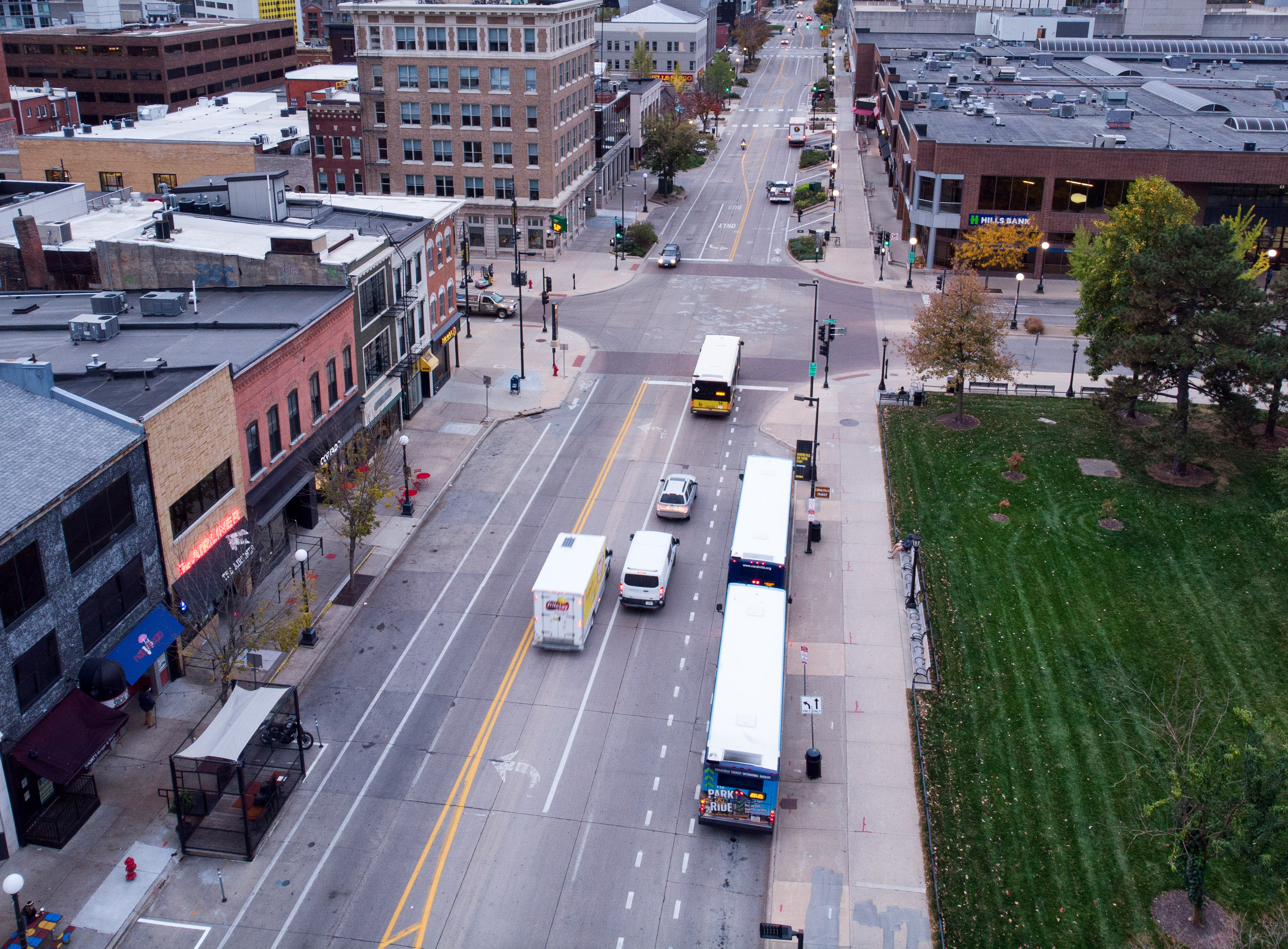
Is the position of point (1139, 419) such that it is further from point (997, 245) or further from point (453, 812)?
point (453, 812)

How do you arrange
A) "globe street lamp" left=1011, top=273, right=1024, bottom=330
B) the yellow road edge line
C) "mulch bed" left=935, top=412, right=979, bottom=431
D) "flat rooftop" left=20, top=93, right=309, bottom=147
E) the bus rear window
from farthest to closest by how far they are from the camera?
the yellow road edge line
"flat rooftop" left=20, top=93, right=309, bottom=147
"globe street lamp" left=1011, top=273, right=1024, bottom=330
"mulch bed" left=935, top=412, right=979, bottom=431
the bus rear window

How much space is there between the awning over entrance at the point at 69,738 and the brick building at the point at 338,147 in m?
62.7

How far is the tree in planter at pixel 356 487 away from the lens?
135 feet

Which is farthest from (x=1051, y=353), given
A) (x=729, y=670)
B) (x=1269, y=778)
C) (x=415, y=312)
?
(x=1269, y=778)

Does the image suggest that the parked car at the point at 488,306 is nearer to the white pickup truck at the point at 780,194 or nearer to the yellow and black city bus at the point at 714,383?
the yellow and black city bus at the point at 714,383

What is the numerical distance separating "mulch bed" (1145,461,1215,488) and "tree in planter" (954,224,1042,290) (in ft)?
92.8

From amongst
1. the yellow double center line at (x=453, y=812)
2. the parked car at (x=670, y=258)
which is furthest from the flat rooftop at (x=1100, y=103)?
the yellow double center line at (x=453, y=812)

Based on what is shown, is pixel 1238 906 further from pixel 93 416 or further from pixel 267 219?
pixel 267 219

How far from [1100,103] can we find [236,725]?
335 ft

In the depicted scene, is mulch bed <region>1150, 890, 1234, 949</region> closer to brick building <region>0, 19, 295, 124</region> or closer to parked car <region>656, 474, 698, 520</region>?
parked car <region>656, 474, 698, 520</region>

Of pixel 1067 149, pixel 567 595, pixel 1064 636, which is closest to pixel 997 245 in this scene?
pixel 1067 149

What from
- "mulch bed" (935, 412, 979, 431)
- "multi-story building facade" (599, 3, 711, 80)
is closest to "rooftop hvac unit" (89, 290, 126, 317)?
"mulch bed" (935, 412, 979, 431)

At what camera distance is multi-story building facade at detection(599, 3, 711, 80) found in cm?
17900

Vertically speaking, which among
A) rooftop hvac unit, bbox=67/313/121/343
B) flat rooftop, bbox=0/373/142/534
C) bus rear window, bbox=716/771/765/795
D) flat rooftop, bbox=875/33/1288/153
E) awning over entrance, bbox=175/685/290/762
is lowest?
bus rear window, bbox=716/771/765/795
